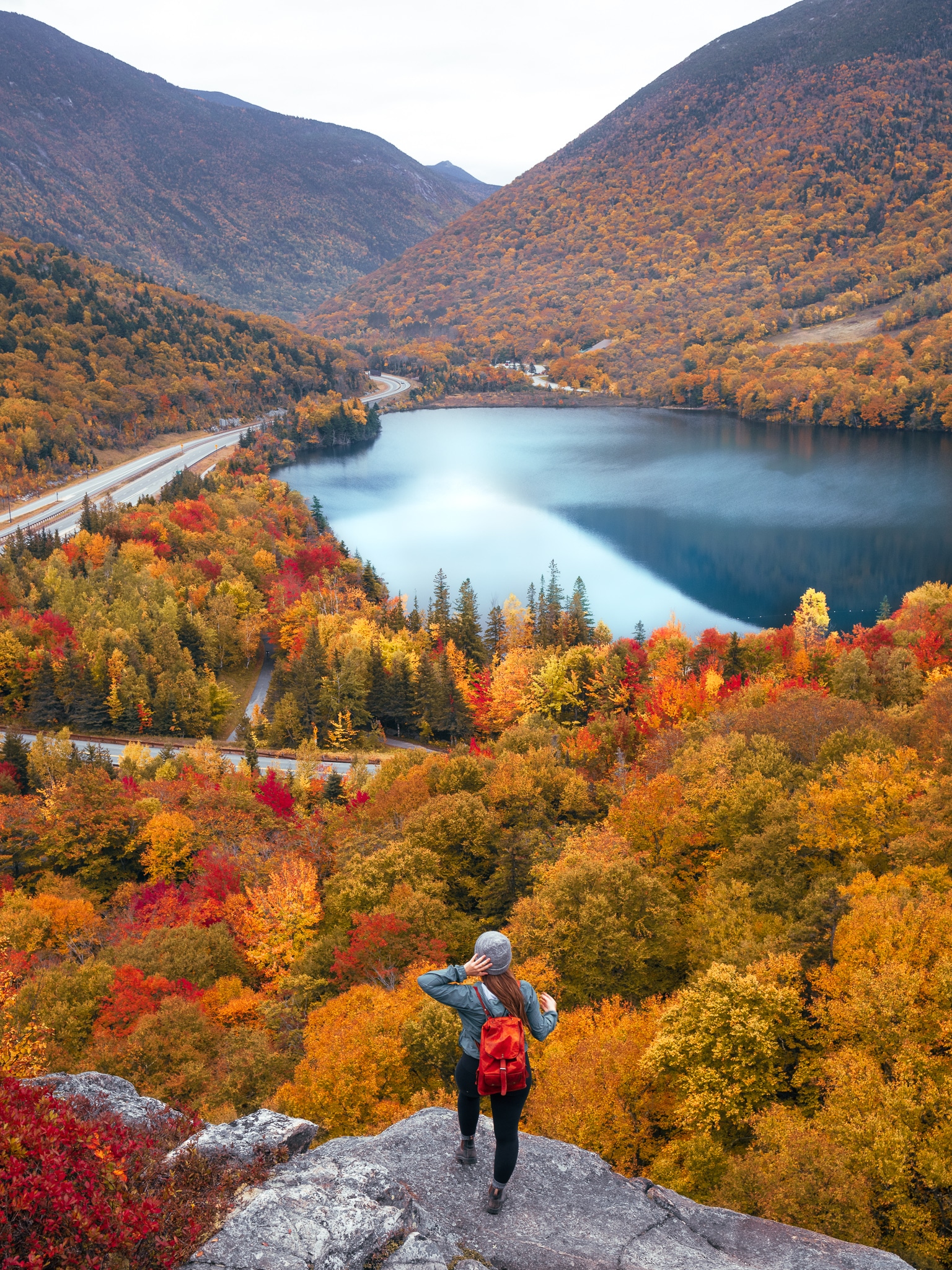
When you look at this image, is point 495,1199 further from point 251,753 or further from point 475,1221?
point 251,753

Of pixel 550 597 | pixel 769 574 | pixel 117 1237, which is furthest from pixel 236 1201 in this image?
pixel 769 574

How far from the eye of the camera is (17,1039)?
25.2 metres

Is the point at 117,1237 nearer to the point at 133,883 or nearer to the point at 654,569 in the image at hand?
the point at 133,883

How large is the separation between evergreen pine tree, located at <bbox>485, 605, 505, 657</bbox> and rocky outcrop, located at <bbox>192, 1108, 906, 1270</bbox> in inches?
2642

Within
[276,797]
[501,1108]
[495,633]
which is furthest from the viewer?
[495,633]

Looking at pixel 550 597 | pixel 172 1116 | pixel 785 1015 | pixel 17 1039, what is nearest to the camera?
pixel 172 1116

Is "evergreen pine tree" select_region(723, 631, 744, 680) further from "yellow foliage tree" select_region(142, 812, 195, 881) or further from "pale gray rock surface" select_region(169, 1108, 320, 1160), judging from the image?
"pale gray rock surface" select_region(169, 1108, 320, 1160)

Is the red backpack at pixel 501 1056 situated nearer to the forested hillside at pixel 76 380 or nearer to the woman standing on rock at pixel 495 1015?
the woman standing on rock at pixel 495 1015

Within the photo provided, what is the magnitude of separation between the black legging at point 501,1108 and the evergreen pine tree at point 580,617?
6704 centimetres

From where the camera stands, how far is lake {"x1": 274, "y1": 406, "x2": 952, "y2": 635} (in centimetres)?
9331

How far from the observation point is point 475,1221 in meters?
8.08

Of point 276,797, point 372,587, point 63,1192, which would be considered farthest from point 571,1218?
point 372,587

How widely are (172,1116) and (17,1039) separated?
20587 mm

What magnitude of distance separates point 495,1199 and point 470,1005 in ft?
7.74
